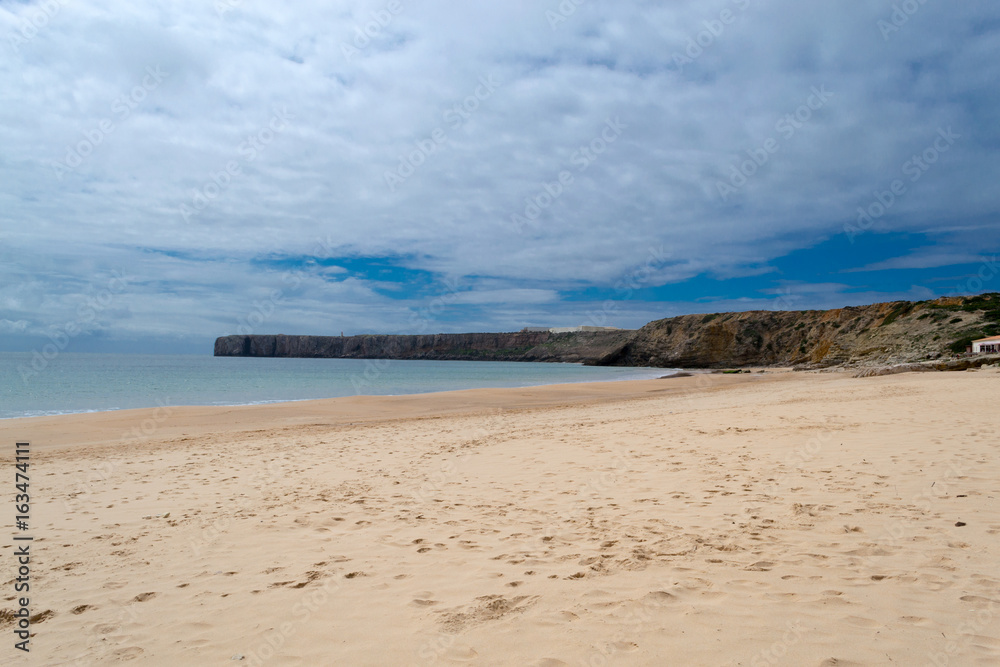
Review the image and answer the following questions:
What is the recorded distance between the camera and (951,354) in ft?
118

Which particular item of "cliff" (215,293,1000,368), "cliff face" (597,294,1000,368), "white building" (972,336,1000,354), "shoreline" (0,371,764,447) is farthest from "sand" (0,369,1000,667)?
"cliff face" (597,294,1000,368)

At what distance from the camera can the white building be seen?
107ft

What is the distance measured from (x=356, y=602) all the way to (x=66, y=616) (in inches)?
79.0

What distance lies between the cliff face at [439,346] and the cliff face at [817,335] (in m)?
27.8

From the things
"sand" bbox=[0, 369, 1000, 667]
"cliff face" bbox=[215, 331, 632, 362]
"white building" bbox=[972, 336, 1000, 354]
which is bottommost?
"sand" bbox=[0, 369, 1000, 667]

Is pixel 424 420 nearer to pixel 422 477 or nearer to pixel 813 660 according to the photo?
pixel 422 477

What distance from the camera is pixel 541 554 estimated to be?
4.43m

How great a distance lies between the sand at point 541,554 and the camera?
3053 mm

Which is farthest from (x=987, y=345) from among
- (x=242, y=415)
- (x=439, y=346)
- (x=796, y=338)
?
(x=439, y=346)

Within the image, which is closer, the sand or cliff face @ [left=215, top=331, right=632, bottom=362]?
the sand

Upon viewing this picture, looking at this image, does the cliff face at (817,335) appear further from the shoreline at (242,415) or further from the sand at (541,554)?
the sand at (541,554)

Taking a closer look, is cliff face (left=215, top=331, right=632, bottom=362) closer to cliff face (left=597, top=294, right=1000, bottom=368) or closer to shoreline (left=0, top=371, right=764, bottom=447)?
cliff face (left=597, top=294, right=1000, bottom=368)

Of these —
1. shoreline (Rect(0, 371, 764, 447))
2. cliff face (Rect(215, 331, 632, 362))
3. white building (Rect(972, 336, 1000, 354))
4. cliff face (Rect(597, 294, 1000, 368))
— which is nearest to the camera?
shoreline (Rect(0, 371, 764, 447))

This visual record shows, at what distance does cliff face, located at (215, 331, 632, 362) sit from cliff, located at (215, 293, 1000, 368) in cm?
54
